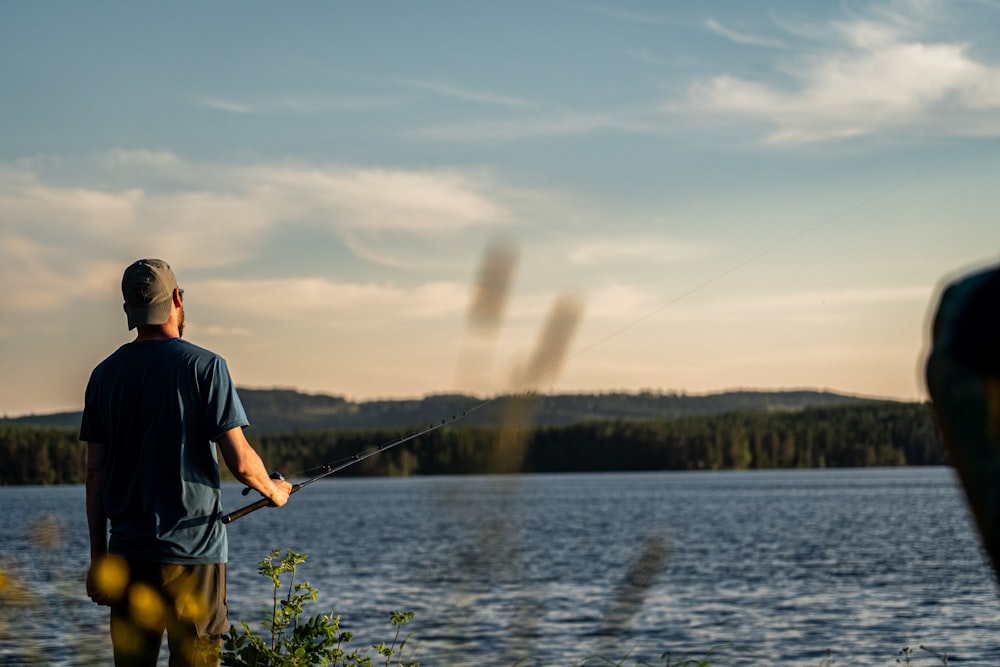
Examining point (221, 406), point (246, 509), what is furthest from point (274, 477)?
point (221, 406)

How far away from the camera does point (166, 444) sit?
411cm

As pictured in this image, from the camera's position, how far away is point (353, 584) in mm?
34938

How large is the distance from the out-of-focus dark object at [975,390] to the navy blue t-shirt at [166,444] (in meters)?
3.47

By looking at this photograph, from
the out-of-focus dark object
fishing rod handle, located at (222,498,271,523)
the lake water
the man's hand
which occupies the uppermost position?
the out-of-focus dark object

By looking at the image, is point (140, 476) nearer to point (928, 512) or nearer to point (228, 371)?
point (228, 371)

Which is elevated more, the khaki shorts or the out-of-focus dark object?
the out-of-focus dark object

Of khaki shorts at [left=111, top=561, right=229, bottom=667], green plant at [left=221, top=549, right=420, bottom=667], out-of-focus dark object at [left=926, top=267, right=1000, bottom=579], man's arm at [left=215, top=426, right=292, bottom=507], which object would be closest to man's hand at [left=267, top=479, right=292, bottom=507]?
man's arm at [left=215, top=426, right=292, bottom=507]

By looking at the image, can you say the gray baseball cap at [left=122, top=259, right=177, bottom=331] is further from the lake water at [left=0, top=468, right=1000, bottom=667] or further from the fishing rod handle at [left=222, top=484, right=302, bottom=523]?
the lake water at [left=0, top=468, right=1000, bottom=667]

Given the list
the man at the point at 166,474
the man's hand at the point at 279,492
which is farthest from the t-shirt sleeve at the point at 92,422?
the man's hand at the point at 279,492

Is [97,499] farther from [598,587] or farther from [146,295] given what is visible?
[598,587]

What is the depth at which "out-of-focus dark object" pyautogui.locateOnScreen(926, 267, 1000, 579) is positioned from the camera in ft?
2.63

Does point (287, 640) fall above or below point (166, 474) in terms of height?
below

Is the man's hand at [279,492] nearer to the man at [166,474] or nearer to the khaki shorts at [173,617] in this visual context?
the man at [166,474]

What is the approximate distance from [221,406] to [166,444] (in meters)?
0.23
